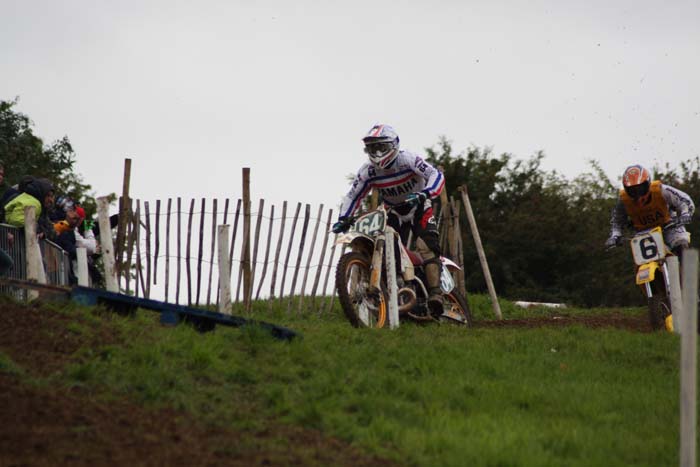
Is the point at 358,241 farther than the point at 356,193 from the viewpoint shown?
No

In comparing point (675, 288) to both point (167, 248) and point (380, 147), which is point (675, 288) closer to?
point (380, 147)

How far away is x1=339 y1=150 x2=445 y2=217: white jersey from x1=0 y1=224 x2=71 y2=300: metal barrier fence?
12.2ft

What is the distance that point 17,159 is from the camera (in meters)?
35.5

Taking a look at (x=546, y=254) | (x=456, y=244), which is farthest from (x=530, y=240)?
(x=456, y=244)

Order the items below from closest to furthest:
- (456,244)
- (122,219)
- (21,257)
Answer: (21,257), (122,219), (456,244)

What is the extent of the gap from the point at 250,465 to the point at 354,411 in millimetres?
1754

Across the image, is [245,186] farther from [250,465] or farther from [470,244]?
[470,244]

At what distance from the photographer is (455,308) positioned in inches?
586

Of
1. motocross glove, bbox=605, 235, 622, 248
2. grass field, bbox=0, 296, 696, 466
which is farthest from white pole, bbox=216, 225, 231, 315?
A: motocross glove, bbox=605, 235, 622, 248

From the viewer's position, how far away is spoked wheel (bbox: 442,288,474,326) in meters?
14.7

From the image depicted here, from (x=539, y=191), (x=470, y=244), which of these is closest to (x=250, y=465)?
(x=470, y=244)

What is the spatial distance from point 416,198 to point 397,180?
570 mm

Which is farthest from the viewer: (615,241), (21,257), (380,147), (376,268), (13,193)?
(615,241)

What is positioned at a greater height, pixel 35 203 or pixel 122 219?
pixel 122 219
